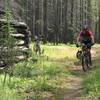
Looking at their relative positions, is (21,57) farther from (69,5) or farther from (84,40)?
(69,5)

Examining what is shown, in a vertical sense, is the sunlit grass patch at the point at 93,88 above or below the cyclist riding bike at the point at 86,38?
below

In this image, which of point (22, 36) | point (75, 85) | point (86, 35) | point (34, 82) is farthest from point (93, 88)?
point (22, 36)

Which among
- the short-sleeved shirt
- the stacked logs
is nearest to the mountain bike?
the short-sleeved shirt

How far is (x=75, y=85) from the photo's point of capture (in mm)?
14328

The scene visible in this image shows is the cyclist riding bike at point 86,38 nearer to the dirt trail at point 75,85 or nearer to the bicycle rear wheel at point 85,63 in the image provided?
the bicycle rear wheel at point 85,63

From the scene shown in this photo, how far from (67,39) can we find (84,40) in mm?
37431

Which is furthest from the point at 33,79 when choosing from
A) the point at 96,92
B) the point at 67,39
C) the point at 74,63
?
the point at 67,39

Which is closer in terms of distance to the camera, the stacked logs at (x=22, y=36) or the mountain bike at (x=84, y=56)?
the stacked logs at (x=22, y=36)

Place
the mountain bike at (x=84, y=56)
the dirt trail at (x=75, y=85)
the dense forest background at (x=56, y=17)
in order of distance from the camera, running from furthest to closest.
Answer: the dense forest background at (x=56, y=17) → the mountain bike at (x=84, y=56) → the dirt trail at (x=75, y=85)

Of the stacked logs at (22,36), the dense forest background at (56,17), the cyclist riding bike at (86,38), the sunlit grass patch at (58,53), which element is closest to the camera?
the stacked logs at (22,36)

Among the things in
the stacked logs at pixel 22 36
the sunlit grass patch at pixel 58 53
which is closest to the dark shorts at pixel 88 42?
the stacked logs at pixel 22 36

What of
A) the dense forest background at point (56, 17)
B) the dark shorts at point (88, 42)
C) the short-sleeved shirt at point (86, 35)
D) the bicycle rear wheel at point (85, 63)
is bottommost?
the dense forest background at point (56, 17)

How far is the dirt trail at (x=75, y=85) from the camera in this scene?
39.5 feet

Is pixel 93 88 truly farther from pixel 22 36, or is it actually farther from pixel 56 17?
pixel 56 17
